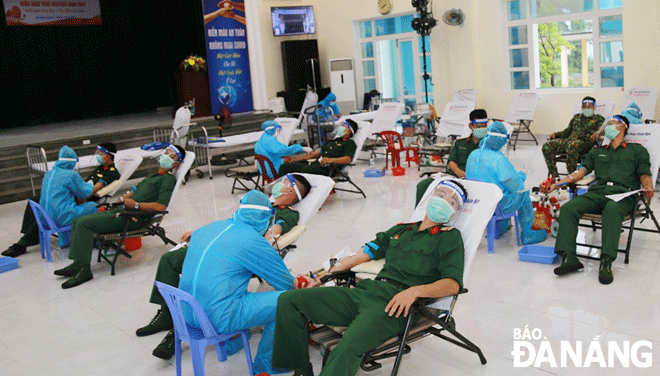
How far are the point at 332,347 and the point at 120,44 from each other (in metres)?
15.5

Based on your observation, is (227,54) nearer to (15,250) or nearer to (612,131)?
(15,250)

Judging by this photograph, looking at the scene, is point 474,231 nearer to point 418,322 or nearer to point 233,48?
point 418,322

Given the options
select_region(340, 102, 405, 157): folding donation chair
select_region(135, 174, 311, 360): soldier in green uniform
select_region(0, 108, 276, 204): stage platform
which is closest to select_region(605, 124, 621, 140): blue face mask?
select_region(135, 174, 311, 360): soldier in green uniform

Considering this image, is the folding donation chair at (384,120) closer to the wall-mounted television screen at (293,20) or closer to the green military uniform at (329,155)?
the green military uniform at (329,155)

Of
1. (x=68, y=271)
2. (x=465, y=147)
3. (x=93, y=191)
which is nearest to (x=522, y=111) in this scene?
(x=465, y=147)

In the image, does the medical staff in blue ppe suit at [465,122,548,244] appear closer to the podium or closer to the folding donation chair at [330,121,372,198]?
the folding donation chair at [330,121,372,198]

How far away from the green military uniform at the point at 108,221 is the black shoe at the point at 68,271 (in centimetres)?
6

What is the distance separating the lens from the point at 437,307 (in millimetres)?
3555

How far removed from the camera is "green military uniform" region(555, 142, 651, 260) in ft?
16.0

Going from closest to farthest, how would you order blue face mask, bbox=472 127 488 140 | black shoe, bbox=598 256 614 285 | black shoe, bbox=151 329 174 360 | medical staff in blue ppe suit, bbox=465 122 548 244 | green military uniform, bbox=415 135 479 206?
1. black shoe, bbox=151 329 174 360
2. black shoe, bbox=598 256 614 285
3. medical staff in blue ppe suit, bbox=465 122 548 244
4. blue face mask, bbox=472 127 488 140
5. green military uniform, bbox=415 135 479 206

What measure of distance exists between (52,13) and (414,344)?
1458cm

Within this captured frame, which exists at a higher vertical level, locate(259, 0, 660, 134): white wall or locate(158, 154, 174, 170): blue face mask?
locate(259, 0, 660, 134): white wall

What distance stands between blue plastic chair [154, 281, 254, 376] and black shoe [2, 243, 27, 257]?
4.30 metres

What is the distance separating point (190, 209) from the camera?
28.5 feet
